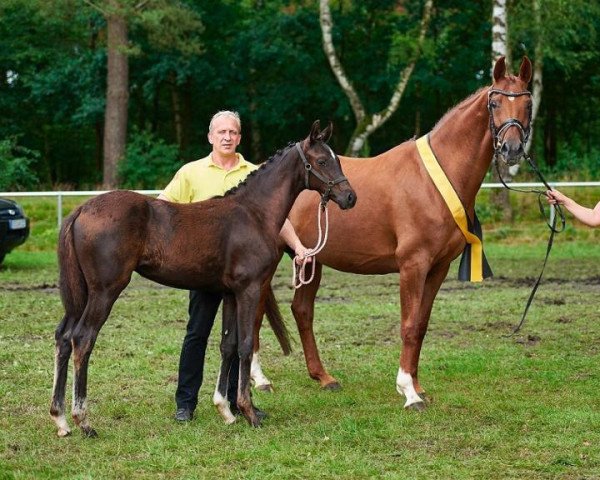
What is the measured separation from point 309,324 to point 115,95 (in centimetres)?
1980

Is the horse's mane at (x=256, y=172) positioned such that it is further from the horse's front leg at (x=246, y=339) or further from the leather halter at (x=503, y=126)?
the leather halter at (x=503, y=126)

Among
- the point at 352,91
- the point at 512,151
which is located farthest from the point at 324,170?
the point at 352,91

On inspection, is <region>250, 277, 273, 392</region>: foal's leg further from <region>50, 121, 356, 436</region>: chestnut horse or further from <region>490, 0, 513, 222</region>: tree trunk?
<region>490, 0, 513, 222</region>: tree trunk

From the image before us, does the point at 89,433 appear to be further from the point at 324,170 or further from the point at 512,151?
the point at 512,151

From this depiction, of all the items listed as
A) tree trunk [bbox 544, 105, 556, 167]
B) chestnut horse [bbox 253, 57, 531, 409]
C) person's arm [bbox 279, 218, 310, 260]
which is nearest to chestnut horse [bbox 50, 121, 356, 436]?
person's arm [bbox 279, 218, 310, 260]

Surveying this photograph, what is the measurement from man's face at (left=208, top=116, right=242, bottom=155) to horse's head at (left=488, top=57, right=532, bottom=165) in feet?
5.79

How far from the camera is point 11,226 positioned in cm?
1581

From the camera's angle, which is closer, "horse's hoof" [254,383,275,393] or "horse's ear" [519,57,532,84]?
"horse's ear" [519,57,532,84]

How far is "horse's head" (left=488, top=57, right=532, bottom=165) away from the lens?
6680mm

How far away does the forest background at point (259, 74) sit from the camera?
31.5 meters

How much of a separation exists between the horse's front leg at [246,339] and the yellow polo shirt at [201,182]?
834 mm

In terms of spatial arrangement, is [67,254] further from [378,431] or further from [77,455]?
[378,431]

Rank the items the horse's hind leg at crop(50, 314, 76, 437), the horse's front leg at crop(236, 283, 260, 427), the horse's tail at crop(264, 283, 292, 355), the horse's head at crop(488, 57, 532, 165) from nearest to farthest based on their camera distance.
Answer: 1. the horse's hind leg at crop(50, 314, 76, 437)
2. the horse's front leg at crop(236, 283, 260, 427)
3. the horse's head at crop(488, 57, 532, 165)
4. the horse's tail at crop(264, 283, 292, 355)

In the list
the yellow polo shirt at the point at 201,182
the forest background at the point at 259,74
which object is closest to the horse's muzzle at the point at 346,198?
Result: the yellow polo shirt at the point at 201,182
